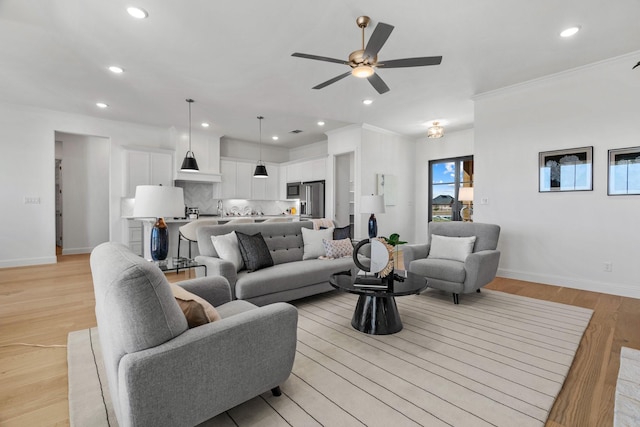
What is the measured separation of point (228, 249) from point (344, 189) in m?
4.53

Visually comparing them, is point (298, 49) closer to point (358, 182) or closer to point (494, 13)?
point (494, 13)

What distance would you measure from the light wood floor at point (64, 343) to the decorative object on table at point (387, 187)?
2.96m

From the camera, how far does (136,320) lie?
117cm

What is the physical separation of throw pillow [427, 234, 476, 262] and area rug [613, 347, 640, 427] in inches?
62.2

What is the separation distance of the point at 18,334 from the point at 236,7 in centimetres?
337

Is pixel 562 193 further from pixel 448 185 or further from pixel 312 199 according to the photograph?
pixel 312 199

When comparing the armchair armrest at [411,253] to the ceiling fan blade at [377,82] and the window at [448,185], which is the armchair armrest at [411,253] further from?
the window at [448,185]

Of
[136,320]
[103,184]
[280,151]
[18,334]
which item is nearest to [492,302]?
[136,320]

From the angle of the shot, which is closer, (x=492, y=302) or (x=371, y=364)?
(x=371, y=364)

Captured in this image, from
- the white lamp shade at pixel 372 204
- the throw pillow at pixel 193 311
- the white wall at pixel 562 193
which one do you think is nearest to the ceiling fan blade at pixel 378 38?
the throw pillow at pixel 193 311

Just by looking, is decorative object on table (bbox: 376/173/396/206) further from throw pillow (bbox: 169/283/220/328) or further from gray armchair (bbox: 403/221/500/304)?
throw pillow (bbox: 169/283/220/328)

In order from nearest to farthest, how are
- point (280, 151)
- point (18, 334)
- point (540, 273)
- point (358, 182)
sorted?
point (18, 334) → point (540, 273) → point (358, 182) → point (280, 151)

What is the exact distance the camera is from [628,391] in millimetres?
1794

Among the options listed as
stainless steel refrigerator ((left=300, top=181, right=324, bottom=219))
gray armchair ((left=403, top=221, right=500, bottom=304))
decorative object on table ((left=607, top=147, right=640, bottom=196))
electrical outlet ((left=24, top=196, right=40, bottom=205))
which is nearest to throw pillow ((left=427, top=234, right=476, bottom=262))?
gray armchair ((left=403, top=221, right=500, bottom=304))
